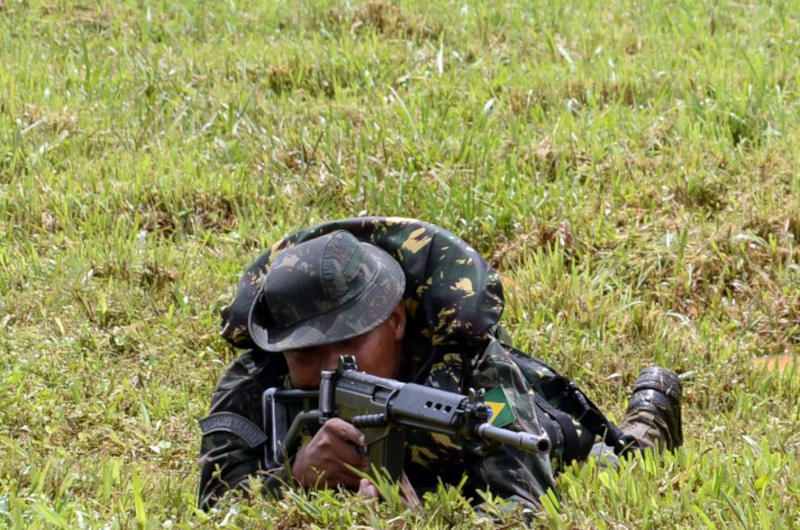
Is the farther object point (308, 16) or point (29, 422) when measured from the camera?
point (308, 16)

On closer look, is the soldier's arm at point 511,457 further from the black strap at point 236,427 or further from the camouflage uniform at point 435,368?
the black strap at point 236,427

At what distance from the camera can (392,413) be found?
3352mm

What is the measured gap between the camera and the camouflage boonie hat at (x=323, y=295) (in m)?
3.66

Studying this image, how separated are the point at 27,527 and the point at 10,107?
13.1 ft

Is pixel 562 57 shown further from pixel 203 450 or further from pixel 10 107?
pixel 203 450

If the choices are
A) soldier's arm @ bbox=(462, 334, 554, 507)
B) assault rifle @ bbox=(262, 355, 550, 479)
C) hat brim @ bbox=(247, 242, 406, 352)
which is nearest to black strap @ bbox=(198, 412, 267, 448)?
assault rifle @ bbox=(262, 355, 550, 479)

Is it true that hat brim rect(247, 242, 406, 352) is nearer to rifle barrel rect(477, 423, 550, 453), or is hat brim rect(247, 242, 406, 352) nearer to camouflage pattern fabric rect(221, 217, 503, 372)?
camouflage pattern fabric rect(221, 217, 503, 372)

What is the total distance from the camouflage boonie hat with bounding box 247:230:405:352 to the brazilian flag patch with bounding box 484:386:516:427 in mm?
344

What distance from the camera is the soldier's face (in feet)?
12.1

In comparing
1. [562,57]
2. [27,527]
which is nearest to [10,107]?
[562,57]

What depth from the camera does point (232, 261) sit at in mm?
5988

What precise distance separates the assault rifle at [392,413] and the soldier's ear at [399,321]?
0.89ft

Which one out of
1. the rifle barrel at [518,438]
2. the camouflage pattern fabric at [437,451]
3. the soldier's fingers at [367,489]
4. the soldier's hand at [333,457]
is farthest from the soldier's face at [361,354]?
the rifle barrel at [518,438]

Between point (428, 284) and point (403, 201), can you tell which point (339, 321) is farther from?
point (403, 201)
